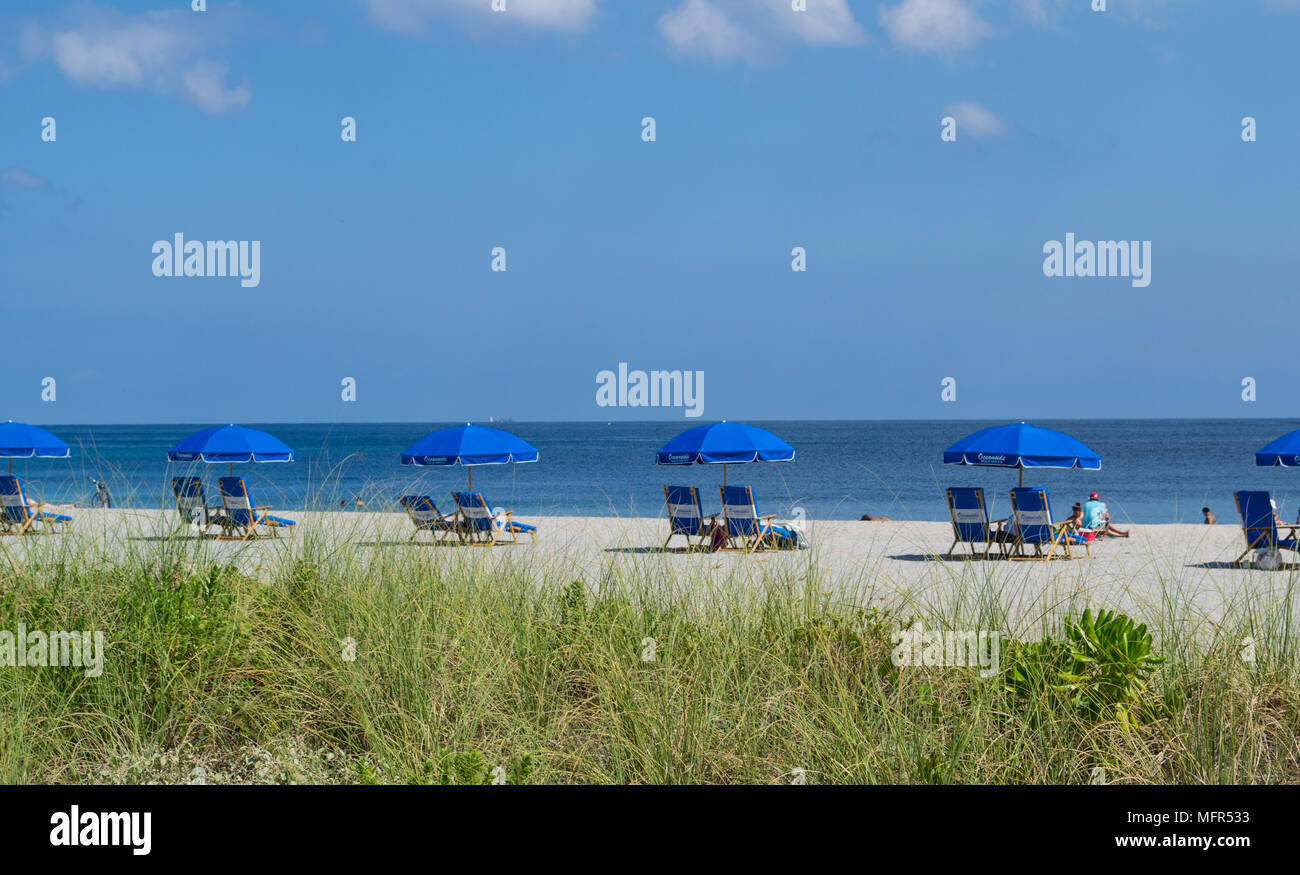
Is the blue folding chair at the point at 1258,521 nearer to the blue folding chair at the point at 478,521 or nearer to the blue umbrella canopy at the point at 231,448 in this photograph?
the blue folding chair at the point at 478,521

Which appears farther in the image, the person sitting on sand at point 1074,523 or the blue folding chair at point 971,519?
the person sitting on sand at point 1074,523

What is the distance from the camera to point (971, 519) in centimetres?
1334

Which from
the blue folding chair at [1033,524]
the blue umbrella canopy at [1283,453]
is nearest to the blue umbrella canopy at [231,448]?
the blue folding chair at [1033,524]

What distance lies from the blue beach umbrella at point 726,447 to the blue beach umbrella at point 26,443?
34.1 feet

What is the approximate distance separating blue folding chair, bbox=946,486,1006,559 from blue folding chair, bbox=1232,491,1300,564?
8.80 feet

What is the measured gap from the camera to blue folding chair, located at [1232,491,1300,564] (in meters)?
11.4

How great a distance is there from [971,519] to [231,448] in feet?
35.3

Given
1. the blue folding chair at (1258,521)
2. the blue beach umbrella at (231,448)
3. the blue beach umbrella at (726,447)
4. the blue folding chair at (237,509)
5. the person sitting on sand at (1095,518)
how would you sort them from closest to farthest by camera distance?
1. the blue folding chair at (1258,521)
2. the blue beach umbrella at (726,447)
3. the blue folding chair at (237,509)
4. the blue beach umbrella at (231,448)
5. the person sitting on sand at (1095,518)

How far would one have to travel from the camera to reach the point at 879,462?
61500 mm

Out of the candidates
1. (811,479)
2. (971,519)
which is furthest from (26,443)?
(811,479)

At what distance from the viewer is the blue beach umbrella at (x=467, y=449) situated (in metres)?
15.0

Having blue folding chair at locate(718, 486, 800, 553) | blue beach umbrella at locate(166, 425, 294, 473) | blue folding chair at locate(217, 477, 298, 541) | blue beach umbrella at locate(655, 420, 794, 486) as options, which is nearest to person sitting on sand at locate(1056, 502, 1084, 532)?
blue folding chair at locate(718, 486, 800, 553)

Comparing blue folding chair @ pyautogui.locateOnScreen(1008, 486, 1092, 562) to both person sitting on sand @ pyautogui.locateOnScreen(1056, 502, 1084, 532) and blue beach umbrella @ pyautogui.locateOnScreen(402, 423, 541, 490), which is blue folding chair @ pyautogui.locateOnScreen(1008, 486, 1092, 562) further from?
blue beach umbrella @ pyautogui.locateOnScreen(402, 423, 541, 490)
